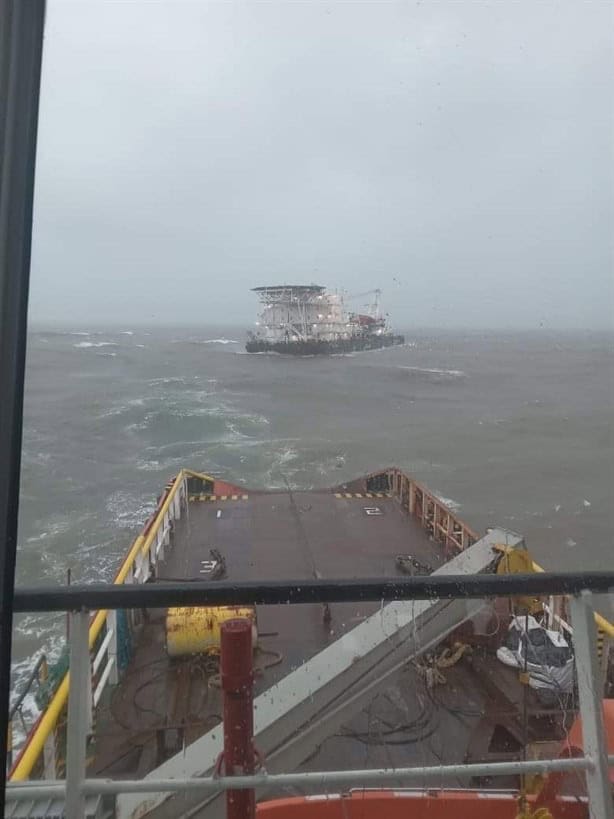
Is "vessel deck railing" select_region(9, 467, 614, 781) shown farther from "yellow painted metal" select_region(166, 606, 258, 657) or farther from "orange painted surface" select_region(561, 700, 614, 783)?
"yellow painted metal" select_region(166, 606, 258, 657)

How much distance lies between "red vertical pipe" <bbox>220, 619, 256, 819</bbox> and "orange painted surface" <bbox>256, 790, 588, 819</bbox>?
26.8 inches

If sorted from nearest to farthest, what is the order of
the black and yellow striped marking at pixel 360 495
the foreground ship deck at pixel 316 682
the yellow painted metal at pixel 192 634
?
the foreground ship deck at pixel 316 682 → the yellow painted metal at pixel 192 634 → the black and yellow striped marking at pixel 360 495

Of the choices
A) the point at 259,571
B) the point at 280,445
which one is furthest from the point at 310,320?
the point at 259,571

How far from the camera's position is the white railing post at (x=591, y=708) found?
41.1 inches

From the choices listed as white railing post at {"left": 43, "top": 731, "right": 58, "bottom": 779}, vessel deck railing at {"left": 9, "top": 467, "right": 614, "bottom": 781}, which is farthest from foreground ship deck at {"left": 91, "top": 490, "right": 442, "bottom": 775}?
white railing post at {"left": 43, "top": 731, "right": 58, "bottom": 779}

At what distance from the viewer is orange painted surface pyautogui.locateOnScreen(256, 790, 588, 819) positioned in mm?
1526

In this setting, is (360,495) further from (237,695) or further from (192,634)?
(237,695)

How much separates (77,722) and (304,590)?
51cm

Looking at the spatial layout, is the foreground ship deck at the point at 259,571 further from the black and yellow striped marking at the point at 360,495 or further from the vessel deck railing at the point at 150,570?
the vessel deck railing at the point at 150,570

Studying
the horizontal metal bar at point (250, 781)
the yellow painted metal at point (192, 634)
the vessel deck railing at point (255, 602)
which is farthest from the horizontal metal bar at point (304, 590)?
the yellow painted metal at point (192, 634)

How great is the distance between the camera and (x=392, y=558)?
5559 mm

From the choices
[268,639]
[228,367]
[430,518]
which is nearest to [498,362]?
[228,367]

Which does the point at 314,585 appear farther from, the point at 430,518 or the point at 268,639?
the point at 430,518

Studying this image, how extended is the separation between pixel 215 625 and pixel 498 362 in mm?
44506
